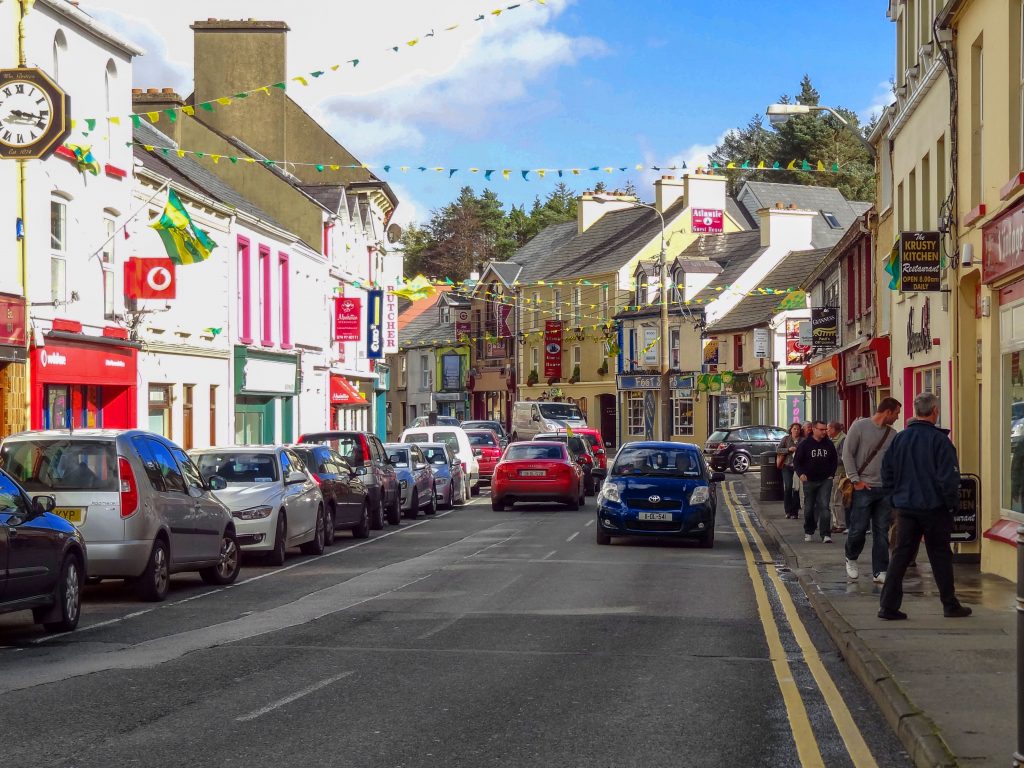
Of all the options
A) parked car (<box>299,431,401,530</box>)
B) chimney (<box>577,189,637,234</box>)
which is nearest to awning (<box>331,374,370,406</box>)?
parked car (<box>299,431,401,530</box>)

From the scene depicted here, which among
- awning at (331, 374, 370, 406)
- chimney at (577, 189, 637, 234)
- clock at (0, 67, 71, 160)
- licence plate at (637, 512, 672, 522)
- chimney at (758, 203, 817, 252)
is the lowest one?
licence plate at (637, 512, 672, 522)

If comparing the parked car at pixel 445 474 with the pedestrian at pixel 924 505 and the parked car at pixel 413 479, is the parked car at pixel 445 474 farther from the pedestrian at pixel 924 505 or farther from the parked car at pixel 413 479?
the pedestrian at pixel 924 505

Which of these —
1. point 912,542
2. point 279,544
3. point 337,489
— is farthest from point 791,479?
point 912,542

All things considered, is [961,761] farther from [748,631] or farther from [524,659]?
[748,631]

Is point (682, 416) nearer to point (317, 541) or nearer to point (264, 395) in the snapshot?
point (264, 395)

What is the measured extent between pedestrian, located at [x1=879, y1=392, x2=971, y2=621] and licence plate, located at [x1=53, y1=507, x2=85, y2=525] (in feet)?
24.5

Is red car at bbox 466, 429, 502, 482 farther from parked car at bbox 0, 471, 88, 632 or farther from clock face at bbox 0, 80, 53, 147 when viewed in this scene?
parked car at bbox 0, 471, 88, 632

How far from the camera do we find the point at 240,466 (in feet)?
64.2

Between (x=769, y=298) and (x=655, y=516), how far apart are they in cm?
4443

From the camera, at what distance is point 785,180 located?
90688 mm

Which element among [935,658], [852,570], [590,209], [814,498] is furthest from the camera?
[590,209]

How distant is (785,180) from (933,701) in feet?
278

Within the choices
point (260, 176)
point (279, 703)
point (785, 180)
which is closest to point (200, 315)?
point (260, 176)

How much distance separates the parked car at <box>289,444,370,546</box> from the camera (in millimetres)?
21922
